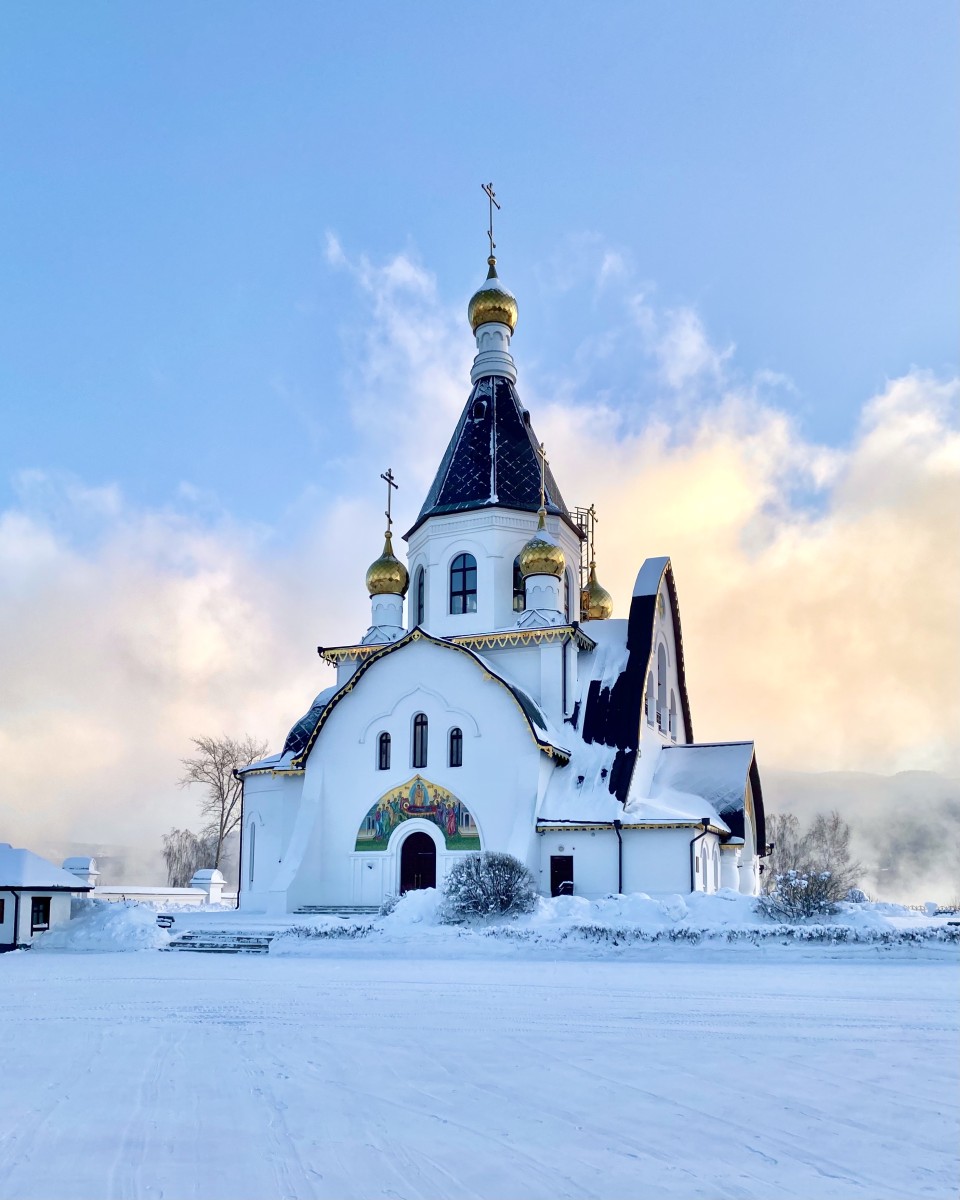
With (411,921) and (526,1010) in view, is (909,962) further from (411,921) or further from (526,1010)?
(411,921)

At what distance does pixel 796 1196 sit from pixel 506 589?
72.9 feet

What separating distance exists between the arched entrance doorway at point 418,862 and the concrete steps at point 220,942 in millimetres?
5147

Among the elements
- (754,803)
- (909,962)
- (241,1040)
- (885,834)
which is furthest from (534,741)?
(885,834)

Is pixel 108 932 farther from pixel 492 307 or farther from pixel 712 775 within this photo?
pixel 492 307

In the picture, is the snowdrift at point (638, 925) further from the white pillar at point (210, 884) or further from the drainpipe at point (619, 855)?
the white pillar at point (210, 884)

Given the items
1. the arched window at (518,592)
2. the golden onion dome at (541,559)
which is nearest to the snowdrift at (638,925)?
the golden onion dome at (541,559)

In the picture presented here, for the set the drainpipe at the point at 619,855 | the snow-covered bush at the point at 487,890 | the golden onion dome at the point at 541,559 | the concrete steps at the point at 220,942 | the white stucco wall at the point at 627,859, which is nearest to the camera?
the concrete steps at the point at 220,942

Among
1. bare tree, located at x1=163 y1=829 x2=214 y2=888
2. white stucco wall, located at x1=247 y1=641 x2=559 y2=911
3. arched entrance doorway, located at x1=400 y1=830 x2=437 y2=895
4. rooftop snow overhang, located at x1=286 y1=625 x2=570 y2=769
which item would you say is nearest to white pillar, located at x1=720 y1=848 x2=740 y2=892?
rooftop snow overhang, located at x1=286 y1=625 x2=570 y2=769

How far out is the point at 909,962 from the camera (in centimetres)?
1261

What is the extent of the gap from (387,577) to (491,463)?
3.87 meters

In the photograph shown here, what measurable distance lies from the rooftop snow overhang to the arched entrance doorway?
308 centimetres

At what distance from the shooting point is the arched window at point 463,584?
1027 inches

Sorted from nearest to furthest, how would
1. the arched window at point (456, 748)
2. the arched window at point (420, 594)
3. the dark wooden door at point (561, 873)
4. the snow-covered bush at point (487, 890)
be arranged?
the snow-covered bush at point (487, 890)
the dark wooden door at point (561, 873)
the arched window at point (456, 748)
the arched window at point (420, 594)

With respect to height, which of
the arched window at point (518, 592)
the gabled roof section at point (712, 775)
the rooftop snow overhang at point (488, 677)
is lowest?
the gabled roof section at point (712, 775)
